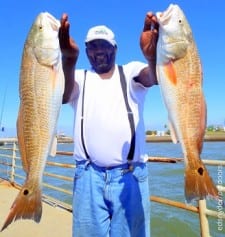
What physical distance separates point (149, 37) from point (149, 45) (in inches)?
1.8

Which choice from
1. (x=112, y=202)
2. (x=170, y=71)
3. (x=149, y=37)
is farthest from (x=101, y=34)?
(x=112, y=202)

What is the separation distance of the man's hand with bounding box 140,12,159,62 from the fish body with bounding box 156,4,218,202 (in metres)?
0.05

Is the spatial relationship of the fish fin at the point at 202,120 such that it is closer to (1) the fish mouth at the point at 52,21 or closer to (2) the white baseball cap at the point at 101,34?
(2) the white baseball cap at the point at 101,34

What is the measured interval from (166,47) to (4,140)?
701 cm

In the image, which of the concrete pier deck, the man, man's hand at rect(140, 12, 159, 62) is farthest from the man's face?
the concrete pier deck

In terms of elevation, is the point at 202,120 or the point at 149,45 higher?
the point at 149,45

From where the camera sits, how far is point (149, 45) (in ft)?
8.09

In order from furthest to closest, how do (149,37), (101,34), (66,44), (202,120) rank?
(101,34), (66,44), (149,37), (202,120)

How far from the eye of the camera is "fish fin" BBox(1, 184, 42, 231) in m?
2.27

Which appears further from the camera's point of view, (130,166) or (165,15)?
(130,166)

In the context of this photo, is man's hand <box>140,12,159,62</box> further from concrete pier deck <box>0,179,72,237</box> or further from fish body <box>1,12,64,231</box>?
concrete pier deck <box>0,179,72,237</box>

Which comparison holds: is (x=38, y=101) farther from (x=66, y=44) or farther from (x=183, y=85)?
(x=183, y=85)

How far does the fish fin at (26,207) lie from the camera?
89.3 inches

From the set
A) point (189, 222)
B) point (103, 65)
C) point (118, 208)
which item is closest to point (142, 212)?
point (118, 208)
